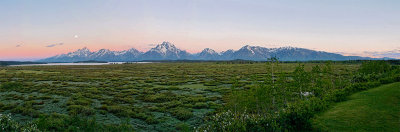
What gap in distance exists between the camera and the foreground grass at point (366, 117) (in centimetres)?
1006

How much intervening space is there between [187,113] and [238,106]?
5.07 meters

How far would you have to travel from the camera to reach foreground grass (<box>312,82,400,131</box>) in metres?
10.1

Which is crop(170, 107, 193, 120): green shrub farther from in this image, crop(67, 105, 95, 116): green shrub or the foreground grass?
the foreground grass

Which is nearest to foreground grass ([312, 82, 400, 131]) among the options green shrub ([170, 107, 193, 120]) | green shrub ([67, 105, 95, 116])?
green shrub ([170, 107, 193, 120])

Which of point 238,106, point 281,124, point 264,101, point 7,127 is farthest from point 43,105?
point 281,124

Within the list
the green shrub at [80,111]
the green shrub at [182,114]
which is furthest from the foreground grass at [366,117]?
the green shrub at [80,111]

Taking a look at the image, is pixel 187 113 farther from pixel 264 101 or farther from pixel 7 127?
pixel 7 127

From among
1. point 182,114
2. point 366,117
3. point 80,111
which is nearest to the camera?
point 366,117

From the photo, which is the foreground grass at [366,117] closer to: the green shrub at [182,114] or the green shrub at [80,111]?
the green shrub at [182,114]

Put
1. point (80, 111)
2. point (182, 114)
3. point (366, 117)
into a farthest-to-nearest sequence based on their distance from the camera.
Result: point (80, 111), point (182, 114), point (366, 117)

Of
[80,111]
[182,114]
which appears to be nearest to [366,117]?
[182,114]

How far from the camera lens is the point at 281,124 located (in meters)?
11.4

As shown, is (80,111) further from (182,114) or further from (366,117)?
(366,117)

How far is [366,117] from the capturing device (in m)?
11.1
